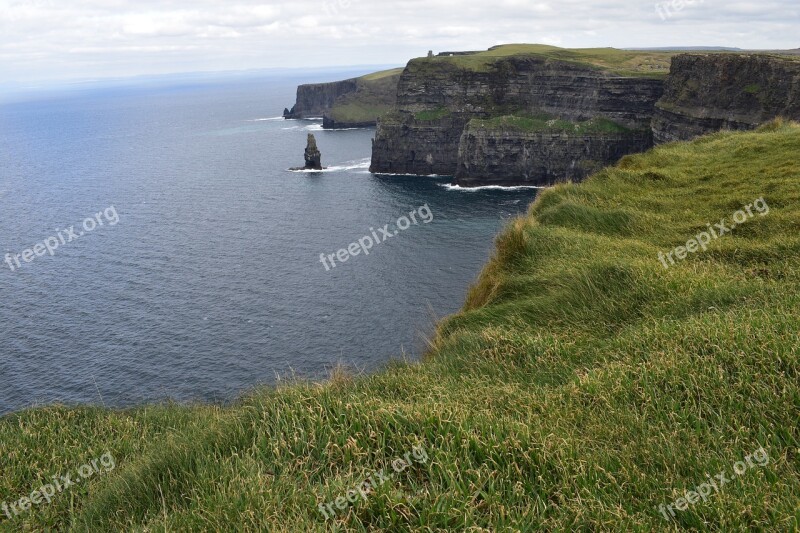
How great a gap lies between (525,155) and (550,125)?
7.97 meters

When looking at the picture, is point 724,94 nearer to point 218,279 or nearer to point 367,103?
point 218,279

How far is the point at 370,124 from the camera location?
189 metres

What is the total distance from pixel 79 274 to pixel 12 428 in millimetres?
54415

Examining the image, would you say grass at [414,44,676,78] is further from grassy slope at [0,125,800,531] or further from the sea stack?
grassy slope at [0,125,800,531]

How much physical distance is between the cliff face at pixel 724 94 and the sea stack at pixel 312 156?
204ft

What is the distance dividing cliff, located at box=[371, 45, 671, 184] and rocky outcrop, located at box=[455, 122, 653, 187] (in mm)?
595

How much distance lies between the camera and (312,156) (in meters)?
115

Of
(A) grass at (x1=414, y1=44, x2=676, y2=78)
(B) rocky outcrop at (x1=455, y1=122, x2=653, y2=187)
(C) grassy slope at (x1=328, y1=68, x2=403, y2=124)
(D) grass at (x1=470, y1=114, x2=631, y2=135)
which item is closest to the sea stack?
(B) rocky outcrop at (x1=455, y1=122, x2=653, y2=187)

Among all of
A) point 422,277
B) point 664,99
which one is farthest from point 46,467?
point 664,99

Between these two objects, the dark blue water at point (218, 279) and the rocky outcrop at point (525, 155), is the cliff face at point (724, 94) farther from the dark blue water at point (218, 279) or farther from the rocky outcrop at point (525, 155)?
the dark blue water at point (218, 279)

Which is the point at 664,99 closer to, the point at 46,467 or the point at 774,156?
the point at 774,156

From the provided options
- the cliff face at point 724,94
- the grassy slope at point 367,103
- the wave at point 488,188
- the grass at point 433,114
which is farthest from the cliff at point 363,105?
the cliff face at point 724,94

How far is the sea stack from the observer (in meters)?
115

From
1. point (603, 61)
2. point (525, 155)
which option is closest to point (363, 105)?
point (603, 61)
